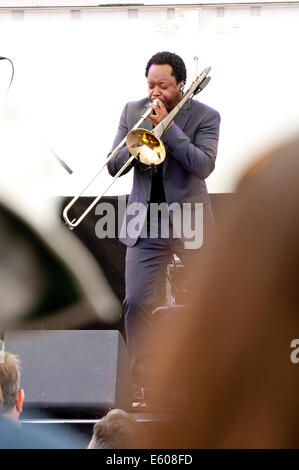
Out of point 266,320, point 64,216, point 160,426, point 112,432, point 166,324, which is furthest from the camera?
point 64,216

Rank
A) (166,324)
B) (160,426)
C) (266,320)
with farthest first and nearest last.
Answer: (166,324)
(160,426)
(266,320)

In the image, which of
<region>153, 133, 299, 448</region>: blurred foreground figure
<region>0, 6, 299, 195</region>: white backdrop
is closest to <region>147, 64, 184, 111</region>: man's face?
<region>0, 6, 299, 195</region>: white backdrop

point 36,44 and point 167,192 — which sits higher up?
point 36,44

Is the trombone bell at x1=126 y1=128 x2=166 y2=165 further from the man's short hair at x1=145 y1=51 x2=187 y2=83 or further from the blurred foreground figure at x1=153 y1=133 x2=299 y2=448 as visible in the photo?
the blurred foreground figure at x1=153 y1=133 x2=299 y2=448

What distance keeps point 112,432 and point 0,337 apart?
1167 millimetres

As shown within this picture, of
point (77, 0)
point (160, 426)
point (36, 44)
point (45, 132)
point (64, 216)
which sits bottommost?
point (160, 426)

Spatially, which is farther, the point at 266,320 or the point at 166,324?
the point at 166,324

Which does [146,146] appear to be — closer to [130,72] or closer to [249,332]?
[130,72]

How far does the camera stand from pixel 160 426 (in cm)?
220

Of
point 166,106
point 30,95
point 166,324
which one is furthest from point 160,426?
point 30,95

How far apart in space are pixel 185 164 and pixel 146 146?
19 cm

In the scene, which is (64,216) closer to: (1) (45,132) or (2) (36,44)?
(1) (45,132)

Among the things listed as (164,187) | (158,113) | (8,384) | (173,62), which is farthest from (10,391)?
(173,62)

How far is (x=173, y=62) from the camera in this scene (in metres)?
2.99
